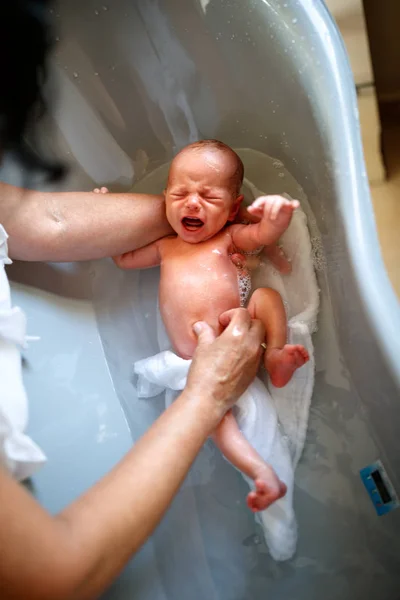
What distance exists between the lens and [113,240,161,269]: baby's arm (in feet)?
4.00

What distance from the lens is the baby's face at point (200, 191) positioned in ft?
3.52

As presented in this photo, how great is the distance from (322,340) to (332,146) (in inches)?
15.3

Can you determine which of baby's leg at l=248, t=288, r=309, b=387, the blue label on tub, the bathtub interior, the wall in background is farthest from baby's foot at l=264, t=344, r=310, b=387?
the wall in background

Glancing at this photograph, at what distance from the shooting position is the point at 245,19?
1.13 metres

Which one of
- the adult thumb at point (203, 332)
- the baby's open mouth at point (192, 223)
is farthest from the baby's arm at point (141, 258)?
the adult thumb at point (203, 332)

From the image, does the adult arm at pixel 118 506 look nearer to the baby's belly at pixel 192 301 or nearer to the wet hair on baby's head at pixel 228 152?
the baby's belly at pixel 192 301

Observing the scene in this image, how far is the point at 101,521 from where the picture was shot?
0.68 m

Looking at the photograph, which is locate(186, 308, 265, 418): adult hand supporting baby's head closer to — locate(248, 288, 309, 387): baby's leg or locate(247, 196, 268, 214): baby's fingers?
locate(248, 288, 309, 387): baby's leg

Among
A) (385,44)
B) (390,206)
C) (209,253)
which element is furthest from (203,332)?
(385,44)

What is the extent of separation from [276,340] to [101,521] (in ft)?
1.65

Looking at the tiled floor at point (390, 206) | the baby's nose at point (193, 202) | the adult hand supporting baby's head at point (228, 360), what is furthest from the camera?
the tiled floor at point (390, 206)

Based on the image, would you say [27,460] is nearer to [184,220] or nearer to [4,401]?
[4,401]

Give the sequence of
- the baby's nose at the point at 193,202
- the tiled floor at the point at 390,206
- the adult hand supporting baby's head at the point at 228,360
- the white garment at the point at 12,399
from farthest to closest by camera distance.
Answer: the tiled floor at the point at 390,206 < the baby's nose at the point at 193,202 < the adult hand supporting baby's head at the point at 228,360 < the white garment at the point at 12,399

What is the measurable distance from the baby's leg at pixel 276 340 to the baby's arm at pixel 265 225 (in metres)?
0.11
